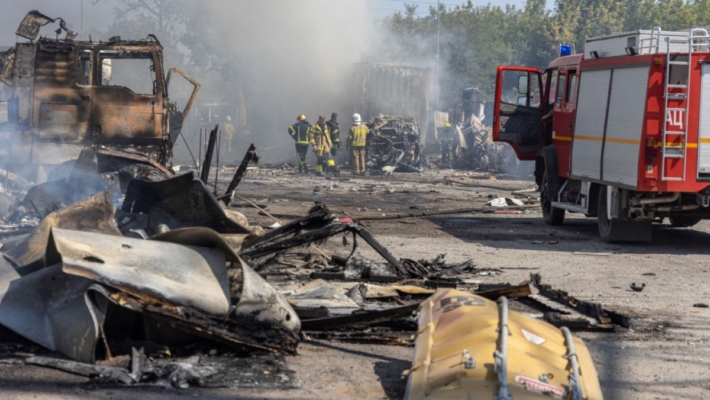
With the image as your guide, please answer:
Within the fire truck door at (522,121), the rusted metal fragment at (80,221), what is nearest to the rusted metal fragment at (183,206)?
the rusted metal fragment at (80,221)

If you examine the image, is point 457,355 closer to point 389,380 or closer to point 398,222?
point 389,380

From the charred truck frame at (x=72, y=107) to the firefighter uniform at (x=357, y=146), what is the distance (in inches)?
486

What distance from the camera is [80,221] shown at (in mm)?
7305

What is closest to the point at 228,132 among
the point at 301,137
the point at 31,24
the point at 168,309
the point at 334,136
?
the point at 301,137

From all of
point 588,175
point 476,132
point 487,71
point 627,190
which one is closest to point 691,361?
point 627,190

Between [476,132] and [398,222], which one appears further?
[476,132]

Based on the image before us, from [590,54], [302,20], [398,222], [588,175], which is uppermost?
[302,20]

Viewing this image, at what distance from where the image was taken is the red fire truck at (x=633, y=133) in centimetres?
1114

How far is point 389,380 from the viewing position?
5.44 m

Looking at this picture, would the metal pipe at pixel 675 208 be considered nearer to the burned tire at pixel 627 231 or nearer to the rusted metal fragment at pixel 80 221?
the burned tire at pixel 627 231

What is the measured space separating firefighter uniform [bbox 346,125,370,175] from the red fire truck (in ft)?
41.3

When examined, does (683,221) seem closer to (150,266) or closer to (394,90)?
(150,266)

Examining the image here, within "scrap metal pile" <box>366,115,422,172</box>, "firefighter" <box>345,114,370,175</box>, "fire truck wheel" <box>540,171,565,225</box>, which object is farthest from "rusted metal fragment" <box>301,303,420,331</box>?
"scrap metal pile" <box>366,115,422,172</box>

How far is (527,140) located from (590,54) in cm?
227
